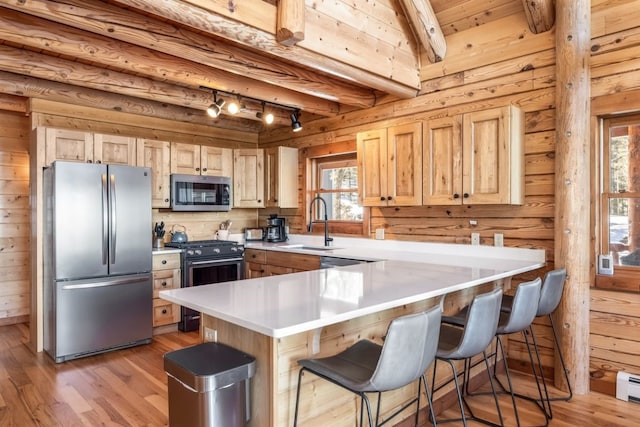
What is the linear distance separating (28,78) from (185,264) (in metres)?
2.23

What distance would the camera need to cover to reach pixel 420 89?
154 inches

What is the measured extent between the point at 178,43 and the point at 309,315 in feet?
7.10

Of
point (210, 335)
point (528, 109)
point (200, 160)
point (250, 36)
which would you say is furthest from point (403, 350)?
point (200, 160)

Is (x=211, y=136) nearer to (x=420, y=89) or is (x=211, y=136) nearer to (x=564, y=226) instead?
(x=420, y=89)

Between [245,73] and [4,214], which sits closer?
[245,73]

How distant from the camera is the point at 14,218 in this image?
484 centimetres

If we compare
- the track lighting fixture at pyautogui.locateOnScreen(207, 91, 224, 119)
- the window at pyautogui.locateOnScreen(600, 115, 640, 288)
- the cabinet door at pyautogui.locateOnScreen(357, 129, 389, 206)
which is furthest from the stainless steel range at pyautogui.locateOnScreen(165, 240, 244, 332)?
the window at pyautogui.locateOnScreen(600, 115, 640, 288)

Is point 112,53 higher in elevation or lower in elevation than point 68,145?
higher

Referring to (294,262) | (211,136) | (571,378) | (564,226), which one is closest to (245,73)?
(294,262)

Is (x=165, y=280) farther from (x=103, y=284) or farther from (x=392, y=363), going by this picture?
(x=392, y=363)

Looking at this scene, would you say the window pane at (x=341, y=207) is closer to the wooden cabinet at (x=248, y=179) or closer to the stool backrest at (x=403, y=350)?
the wooden cabinet at (x=248, y=179)

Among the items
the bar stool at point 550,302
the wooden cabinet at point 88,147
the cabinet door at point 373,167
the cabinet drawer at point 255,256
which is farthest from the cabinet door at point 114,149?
the bar stool at point 550,302

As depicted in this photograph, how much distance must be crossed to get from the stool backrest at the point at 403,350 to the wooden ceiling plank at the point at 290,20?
185 centimetres

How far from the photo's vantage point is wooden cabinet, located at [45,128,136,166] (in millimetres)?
3816
